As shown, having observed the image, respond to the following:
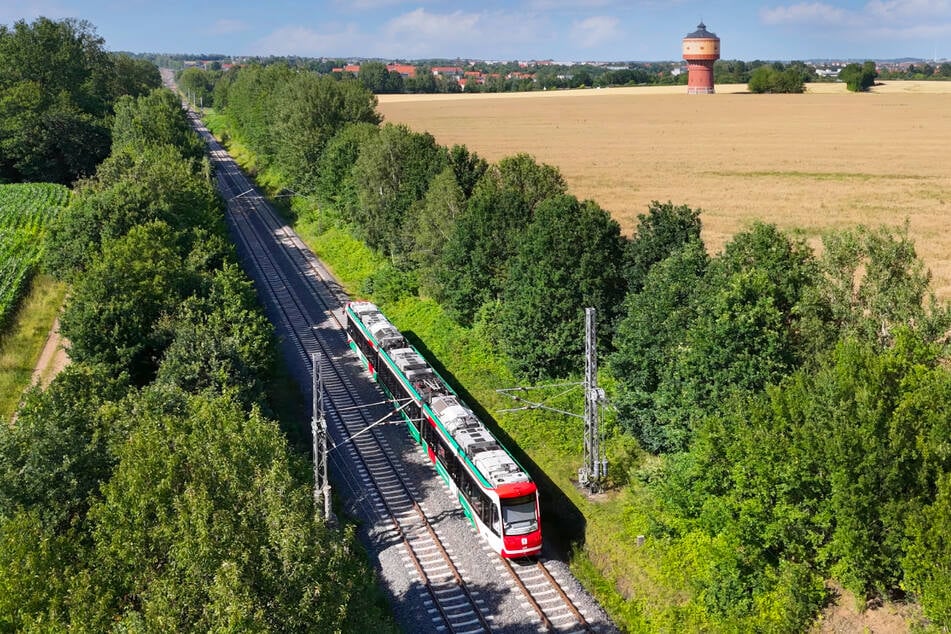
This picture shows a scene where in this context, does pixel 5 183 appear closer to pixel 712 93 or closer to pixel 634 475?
pixel 634 475

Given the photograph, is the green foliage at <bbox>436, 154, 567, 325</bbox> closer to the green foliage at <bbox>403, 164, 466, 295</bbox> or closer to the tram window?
the green foliage at <bbox>403, 164, 466, 295</bbox>

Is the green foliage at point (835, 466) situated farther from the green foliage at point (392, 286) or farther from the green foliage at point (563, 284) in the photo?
the green foliage at point (392, 286)

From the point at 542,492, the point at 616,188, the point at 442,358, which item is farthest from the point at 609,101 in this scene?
the point at 542,492

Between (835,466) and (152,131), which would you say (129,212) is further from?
(835,466)

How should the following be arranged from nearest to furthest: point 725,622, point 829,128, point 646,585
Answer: point 725,622 → point 646,585 → point 829,128

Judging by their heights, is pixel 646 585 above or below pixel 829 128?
below

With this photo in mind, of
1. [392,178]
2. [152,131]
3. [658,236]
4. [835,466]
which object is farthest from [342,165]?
[835,466]
